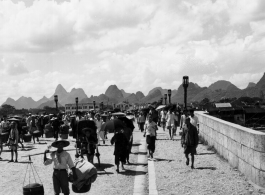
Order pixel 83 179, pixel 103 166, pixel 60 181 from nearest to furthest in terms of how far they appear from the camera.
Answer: pixel 83 179 < pixel 60 181 < pixel 103 166

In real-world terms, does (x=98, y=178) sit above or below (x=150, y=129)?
below

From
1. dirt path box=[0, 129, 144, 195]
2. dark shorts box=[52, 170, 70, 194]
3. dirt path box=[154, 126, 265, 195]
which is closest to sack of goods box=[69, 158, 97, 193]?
dark shorts box=[52, 170, 70, 194]

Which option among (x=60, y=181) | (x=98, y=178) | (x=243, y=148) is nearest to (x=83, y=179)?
(x=60, y=181)

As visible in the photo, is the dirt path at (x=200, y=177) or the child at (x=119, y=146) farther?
the child at (x=119, y=146)

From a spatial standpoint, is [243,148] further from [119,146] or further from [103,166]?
[103,166]

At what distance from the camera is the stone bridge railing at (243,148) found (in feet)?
24.6

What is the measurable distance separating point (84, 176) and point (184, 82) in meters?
17.2

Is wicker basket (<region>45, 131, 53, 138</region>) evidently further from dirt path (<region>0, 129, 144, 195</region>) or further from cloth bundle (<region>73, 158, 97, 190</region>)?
cloth bundle (<region>73, 158, 97, 190</region>)

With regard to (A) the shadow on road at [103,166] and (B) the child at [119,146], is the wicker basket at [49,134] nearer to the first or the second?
(A) the shadow on road at [103,166]

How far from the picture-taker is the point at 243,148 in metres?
8.86

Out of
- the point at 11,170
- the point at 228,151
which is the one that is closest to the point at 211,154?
the point at 228,151

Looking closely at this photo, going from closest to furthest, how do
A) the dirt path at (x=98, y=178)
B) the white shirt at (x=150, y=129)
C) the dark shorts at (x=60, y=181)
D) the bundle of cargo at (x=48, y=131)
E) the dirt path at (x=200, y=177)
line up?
1. the dark shorts at (x=60, y=181)
2. the dirt path at (x=200, y=177)
3. the dirt path at (x=98, y=178)
4. the white shirt at (x=150, y=129)
5. the bundle of cargo at (x=48, y=131)

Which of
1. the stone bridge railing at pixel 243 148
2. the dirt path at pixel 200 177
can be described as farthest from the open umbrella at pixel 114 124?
the stone bridge railing at pixel 243 148

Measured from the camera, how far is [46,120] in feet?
82.5
